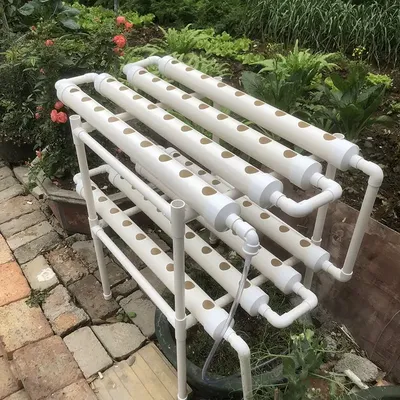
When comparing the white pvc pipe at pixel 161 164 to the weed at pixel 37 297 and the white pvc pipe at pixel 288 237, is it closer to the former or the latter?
the white pvc pipe at pixel 288 237

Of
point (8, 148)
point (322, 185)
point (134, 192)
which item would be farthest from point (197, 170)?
point (8, 148)

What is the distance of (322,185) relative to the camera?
1.21 metres

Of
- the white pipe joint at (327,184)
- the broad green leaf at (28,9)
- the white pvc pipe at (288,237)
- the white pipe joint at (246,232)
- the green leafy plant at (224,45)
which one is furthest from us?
the green leafy plant at (224,45)

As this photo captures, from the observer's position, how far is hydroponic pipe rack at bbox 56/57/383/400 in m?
1.17

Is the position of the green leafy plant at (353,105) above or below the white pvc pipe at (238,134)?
below

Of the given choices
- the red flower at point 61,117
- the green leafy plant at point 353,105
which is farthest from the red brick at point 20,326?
the green leafy plant at point 353,105

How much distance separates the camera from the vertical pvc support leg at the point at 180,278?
1.14 meters

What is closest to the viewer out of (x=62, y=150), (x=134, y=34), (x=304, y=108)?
(x=62, y=150)

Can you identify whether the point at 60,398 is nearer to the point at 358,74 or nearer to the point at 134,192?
the point at 134,192

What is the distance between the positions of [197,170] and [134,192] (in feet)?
0.92

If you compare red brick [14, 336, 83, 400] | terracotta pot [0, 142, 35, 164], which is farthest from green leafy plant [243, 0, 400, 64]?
red brick [14, 336, 83, 400]

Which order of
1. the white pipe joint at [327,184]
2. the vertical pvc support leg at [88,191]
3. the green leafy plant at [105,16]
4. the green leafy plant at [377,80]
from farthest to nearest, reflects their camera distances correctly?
the green leafy plant at [105,16]
the green leafy plant at [377,80]
the vertical pvc support leg at [88,191]
the white pipe joint at [327,184]

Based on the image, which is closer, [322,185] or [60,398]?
[322,185]

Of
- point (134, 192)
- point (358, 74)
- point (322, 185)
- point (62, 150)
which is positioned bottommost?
point (62, 150)
